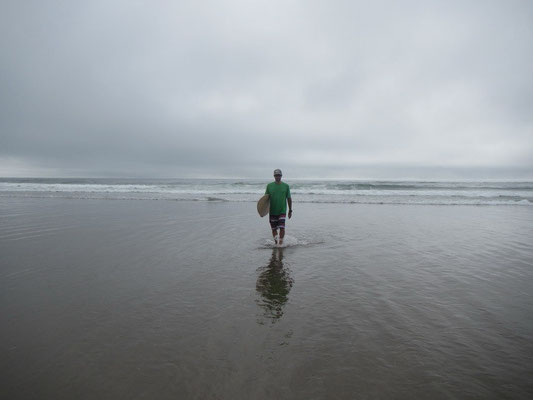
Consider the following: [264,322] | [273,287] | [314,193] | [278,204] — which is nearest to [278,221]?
[278,204]

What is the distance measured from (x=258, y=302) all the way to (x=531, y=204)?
87.3 ft

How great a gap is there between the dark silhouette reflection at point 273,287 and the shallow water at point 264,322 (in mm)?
29

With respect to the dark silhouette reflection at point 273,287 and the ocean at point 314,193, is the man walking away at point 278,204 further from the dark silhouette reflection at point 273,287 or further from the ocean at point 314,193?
the ocean at point 314,193

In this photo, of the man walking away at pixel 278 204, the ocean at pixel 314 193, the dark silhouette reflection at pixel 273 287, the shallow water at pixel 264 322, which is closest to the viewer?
the shallow water at pixel 264 322

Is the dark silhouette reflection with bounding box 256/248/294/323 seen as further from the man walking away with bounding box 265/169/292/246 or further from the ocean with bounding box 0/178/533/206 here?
the ocean with bounding box 0/178/533/206

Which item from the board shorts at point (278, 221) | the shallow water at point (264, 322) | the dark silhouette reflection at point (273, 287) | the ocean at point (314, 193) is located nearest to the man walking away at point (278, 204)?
the board shorts at point (278, 221)

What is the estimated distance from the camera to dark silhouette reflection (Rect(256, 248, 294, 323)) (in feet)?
13.1

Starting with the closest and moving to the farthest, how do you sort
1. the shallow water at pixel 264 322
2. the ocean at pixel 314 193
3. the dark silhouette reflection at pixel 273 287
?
the shallow water at pixel 264 322 → the dark silhouette reflection at pixel 273 287 → the ocean at pixel 314 193

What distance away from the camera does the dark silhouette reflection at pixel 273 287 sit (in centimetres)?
399

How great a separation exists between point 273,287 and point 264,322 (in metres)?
1.28

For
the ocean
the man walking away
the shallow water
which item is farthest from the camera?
the ocean

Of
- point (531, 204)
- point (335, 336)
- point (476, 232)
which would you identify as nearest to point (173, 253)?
point (335, 336)

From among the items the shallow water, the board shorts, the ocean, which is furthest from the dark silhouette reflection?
the ocean

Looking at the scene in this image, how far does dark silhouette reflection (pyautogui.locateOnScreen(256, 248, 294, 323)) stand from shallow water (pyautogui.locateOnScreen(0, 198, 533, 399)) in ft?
0.09
